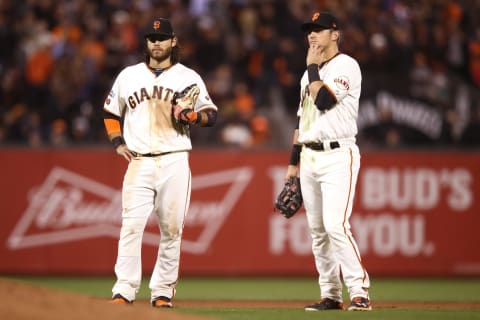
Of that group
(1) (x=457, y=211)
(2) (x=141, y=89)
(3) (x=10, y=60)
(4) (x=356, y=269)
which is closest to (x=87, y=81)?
(3) (x=10, y=60)

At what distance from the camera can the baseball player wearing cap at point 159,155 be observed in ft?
25.9

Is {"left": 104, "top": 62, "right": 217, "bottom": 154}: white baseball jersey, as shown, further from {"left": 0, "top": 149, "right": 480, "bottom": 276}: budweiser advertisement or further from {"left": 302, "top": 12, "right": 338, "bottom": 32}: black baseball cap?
{"left": 0, "top": 149, "right": 480, "bottom": 276}: budweiser advertisement

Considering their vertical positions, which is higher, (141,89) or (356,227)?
(141,89)

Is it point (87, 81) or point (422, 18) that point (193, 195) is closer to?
point (87, 81)

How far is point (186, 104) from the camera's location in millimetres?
7832

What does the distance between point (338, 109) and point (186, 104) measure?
1234mm

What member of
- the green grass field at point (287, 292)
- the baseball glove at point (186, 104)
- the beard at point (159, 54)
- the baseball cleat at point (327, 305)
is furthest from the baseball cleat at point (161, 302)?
the beard at point (159, 54)

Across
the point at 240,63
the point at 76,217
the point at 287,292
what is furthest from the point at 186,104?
the point at 240,63

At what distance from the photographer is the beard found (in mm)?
8008

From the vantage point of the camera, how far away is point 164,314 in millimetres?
6496

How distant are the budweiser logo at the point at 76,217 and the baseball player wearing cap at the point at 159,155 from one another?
15.7 ft

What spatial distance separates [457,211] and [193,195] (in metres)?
3.65

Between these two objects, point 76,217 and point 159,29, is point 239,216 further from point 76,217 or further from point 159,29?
point 159,29

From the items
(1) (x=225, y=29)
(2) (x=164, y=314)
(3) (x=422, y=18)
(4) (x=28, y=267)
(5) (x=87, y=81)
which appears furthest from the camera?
(3) (x=422, y=18)
